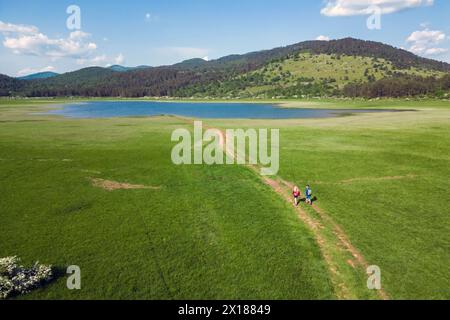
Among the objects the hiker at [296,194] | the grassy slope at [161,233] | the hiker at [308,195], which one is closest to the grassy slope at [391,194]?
the hiker at [308,195]

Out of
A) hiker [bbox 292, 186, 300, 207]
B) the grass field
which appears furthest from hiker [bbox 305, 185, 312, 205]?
the grass field

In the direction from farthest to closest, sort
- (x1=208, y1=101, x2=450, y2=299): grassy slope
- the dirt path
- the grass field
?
(x1=208, y1=101, x2=450, y2=299): grassy slope, the grass field, the dirt path

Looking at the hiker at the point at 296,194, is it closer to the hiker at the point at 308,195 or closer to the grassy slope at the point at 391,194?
the hiker at the point at 308,195

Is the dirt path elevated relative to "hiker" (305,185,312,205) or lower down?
lower down

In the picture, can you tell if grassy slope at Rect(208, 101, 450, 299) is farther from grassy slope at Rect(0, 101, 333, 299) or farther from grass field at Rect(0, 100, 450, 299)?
grassy slope at Rect(0, 101, 333, 299)

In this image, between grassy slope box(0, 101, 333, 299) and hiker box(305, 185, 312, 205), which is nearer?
grassy slope box(0, 101, 333, 299)

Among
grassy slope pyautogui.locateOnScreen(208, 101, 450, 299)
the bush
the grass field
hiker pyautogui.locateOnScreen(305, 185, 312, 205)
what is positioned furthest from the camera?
hiker pyautogui.locateOnScreen(305, 185, 312, 205)
